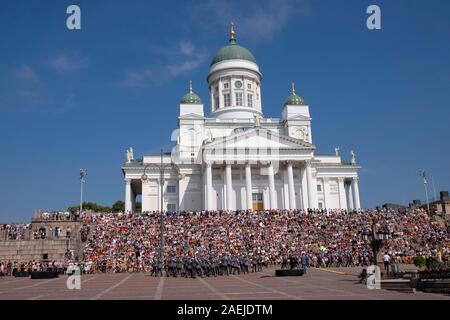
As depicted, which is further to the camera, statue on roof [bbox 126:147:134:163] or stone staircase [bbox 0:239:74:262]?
statue on roof [bbox 126:147:134:163]

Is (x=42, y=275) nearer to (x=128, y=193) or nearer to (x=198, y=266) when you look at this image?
(x=198, y=266)

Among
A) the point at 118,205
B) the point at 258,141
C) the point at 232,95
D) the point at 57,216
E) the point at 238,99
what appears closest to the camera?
the point at 57,216

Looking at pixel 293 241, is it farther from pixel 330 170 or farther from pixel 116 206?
pixel 116 206

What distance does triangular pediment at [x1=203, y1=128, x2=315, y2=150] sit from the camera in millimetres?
57594

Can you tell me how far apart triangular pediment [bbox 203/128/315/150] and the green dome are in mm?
21700

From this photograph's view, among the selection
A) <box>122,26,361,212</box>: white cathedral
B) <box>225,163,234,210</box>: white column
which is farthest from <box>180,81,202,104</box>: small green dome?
<box>225,163,234,210</box>: white column

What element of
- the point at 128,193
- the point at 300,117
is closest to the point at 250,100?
the point at 300,117

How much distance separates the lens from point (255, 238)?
38.7 m

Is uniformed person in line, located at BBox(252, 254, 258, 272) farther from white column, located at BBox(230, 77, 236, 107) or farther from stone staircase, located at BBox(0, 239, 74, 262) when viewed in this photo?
white column, located at BBox(230, 77, 236, 107)

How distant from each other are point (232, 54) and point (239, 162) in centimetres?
2559

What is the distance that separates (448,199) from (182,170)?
46.5 m

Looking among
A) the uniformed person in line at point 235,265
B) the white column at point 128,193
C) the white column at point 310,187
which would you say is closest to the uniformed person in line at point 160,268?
the uniformed person in line at point 235,265
